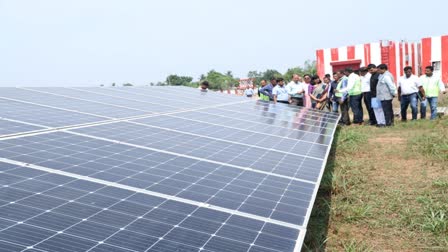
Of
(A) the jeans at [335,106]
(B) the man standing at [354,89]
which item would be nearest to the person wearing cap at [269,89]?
(A) the jeans at [335,106]

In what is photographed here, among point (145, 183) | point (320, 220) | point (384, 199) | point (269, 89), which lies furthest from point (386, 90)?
point (145, 183)

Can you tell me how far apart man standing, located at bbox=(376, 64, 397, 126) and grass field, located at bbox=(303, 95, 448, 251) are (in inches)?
93.1

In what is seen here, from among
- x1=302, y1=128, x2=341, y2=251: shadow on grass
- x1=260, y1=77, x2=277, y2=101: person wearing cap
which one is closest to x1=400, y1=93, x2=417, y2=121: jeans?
x1=260, y1=77, x2=277, y2=101: person wearing cap

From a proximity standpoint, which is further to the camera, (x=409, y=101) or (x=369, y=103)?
(x=369, y=103)

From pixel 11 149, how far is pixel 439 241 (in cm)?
440

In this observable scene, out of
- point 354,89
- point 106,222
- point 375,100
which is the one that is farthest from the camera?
point 354,89

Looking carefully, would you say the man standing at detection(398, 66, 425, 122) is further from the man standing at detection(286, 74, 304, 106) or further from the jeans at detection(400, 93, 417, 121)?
the man standing at detection(286, 74, 304, 106)

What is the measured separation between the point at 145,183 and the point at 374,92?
10.5 meters

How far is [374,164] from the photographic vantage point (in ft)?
26.4

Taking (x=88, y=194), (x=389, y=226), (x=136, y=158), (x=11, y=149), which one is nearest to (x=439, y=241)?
(x=389, y=226)

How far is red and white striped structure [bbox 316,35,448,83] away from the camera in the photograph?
31203 mm

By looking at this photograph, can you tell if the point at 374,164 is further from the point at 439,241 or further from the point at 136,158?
the point at 136,158

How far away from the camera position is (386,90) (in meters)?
12.1

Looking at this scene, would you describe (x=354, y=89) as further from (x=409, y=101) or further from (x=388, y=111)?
(x=409, y=101)
